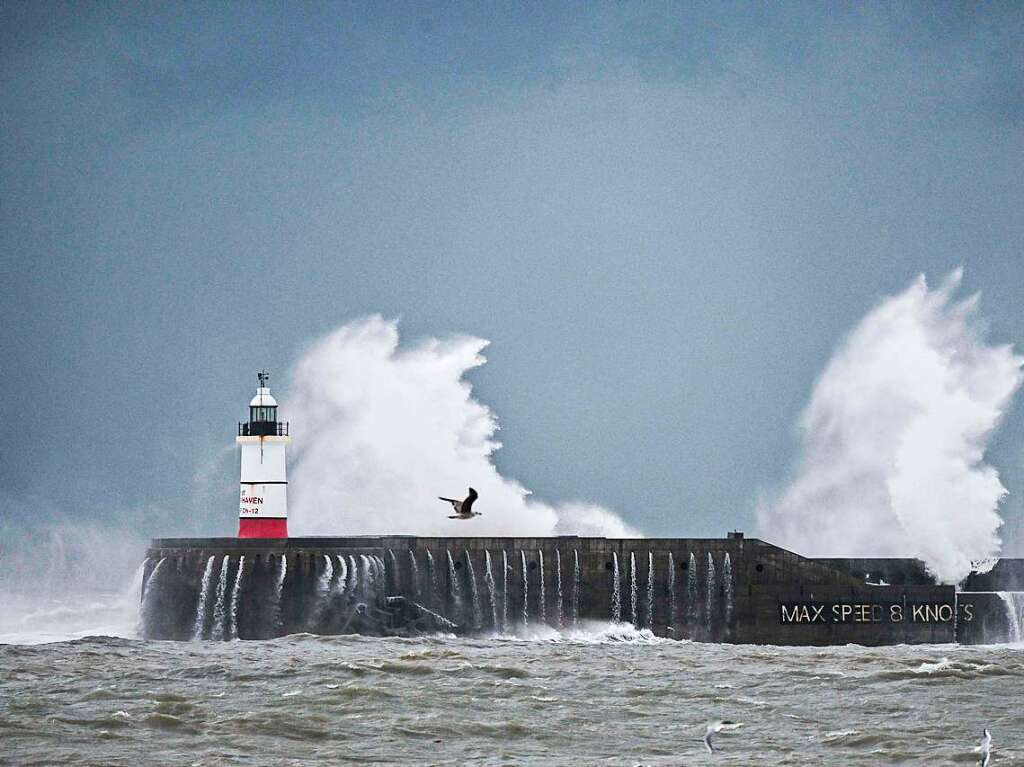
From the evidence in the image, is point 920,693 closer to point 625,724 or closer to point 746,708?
point 746,708

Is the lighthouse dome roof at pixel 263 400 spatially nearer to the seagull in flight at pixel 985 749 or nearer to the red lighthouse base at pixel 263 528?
the red lighthouse base at pixel 263 528

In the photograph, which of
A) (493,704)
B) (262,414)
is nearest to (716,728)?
(493,704)

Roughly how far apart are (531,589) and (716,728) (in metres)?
16.0

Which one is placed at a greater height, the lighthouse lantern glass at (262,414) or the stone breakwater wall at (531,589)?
the lighthouse lantern glass at (262,414)

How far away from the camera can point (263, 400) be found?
45750 mm

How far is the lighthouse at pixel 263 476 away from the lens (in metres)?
44.5

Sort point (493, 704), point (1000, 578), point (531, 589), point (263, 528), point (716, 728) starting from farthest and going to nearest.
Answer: point (1000, 578) → point (263, 528) → point (531, 589) → point (493, 704) → point (716, 728)

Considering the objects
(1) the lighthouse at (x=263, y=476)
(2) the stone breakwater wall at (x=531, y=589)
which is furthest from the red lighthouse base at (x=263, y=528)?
(2) the stone breakwater wall at (x=531, y=589)

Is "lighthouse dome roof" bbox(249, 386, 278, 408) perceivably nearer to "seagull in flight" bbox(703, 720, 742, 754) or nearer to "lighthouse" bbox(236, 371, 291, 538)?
"lighthouse" bbox(236, 371, 291, 538)

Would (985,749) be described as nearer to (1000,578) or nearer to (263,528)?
(1000,578)

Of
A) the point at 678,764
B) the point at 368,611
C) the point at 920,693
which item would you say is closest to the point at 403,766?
the point at 678,764

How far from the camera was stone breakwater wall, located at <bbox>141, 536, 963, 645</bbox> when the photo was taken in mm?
40875

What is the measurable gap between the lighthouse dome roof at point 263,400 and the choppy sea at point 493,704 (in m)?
7.97

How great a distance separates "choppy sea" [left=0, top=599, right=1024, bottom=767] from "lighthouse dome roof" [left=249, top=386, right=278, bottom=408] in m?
7.97
